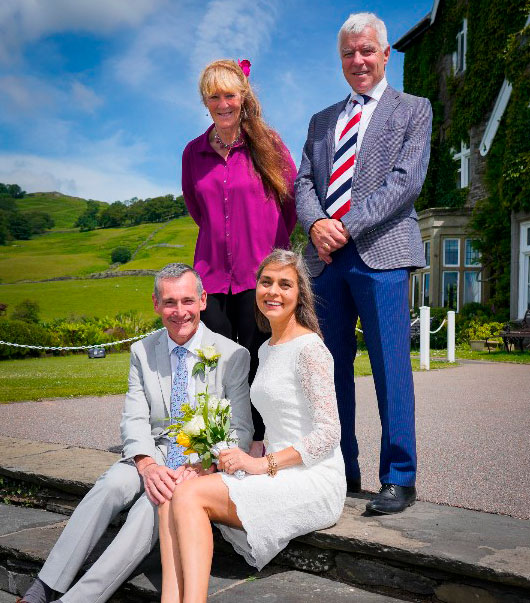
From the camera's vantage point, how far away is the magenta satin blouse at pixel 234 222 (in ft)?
11.2

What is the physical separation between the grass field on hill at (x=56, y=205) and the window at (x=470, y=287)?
65177 mm

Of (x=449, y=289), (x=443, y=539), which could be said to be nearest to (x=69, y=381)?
(x=443, y=539)

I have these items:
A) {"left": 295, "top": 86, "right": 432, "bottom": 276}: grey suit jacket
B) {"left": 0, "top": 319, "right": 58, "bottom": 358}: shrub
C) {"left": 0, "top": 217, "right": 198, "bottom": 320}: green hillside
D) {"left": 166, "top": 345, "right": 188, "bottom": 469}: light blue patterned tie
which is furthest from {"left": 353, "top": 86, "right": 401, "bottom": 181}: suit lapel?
{"left": 0, "top": 217, "right": 198, "bottom": 320}: green hillside

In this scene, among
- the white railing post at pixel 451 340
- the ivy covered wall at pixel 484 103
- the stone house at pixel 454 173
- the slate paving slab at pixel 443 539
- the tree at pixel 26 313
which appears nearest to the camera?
the slate paving slab at pixel 443 539

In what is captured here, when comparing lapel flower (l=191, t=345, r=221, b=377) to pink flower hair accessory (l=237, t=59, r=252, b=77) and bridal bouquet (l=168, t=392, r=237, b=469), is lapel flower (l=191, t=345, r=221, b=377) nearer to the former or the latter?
bridal bouquet (l=168, t=392, r=237, b=469)

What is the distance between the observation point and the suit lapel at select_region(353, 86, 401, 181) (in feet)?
10.1

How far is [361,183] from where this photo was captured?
122 inches

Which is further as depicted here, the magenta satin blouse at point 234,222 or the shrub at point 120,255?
the shrub at point 120,255

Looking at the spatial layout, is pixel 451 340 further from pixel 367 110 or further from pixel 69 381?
pixel 367 110

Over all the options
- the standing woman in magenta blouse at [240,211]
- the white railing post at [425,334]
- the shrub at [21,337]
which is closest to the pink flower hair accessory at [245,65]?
the standing woman in magenta blouse at [240,211]

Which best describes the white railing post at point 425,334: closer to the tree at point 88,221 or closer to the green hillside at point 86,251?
the green hillside at point 86,251

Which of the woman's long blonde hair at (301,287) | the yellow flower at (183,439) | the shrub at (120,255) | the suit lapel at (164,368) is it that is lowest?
the yellow flower at (183,439)

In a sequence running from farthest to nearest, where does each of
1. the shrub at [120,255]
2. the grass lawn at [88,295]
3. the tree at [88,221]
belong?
the tree at [88,221], the shrub at [120,255], the grass lawn at [88,295]

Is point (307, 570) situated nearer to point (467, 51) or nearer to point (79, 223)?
point (467, 51)
